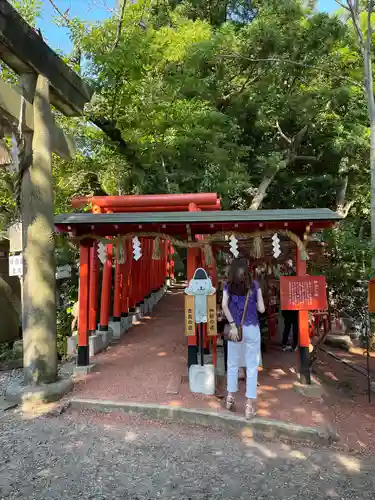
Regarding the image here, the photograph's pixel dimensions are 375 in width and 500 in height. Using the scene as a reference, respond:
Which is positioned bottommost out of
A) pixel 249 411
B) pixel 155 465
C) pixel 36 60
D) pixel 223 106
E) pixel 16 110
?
pixel 155 465

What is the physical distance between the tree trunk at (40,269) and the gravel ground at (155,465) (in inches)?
30.7

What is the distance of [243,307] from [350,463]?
1983mm

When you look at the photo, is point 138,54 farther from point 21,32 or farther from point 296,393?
point 296,393

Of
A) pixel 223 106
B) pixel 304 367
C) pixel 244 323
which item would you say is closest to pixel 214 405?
pixel 244 323

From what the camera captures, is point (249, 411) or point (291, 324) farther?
point (291, 324)

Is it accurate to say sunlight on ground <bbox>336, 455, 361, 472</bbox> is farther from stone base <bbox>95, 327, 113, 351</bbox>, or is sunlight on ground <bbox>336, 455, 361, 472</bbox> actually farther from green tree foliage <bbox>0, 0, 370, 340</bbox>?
green tree foliage <bbox>0, 0, 370, 340</bbox>

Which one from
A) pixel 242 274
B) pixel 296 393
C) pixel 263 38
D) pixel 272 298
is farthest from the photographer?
pixel 263 38

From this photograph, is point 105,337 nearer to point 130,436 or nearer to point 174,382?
point 174,382

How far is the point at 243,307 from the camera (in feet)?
16.0

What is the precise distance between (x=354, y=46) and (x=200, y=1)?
6645mm

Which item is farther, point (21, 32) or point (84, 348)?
point (84, 348)

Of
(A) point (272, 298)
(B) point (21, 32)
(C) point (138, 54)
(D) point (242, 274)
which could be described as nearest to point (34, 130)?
(B) point (21, 32)

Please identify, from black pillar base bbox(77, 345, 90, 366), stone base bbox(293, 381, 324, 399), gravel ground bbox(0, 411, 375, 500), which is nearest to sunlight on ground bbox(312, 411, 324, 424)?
gravel ground bbox(0, 411, 375, 500)

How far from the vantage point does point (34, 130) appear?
5.38 m
